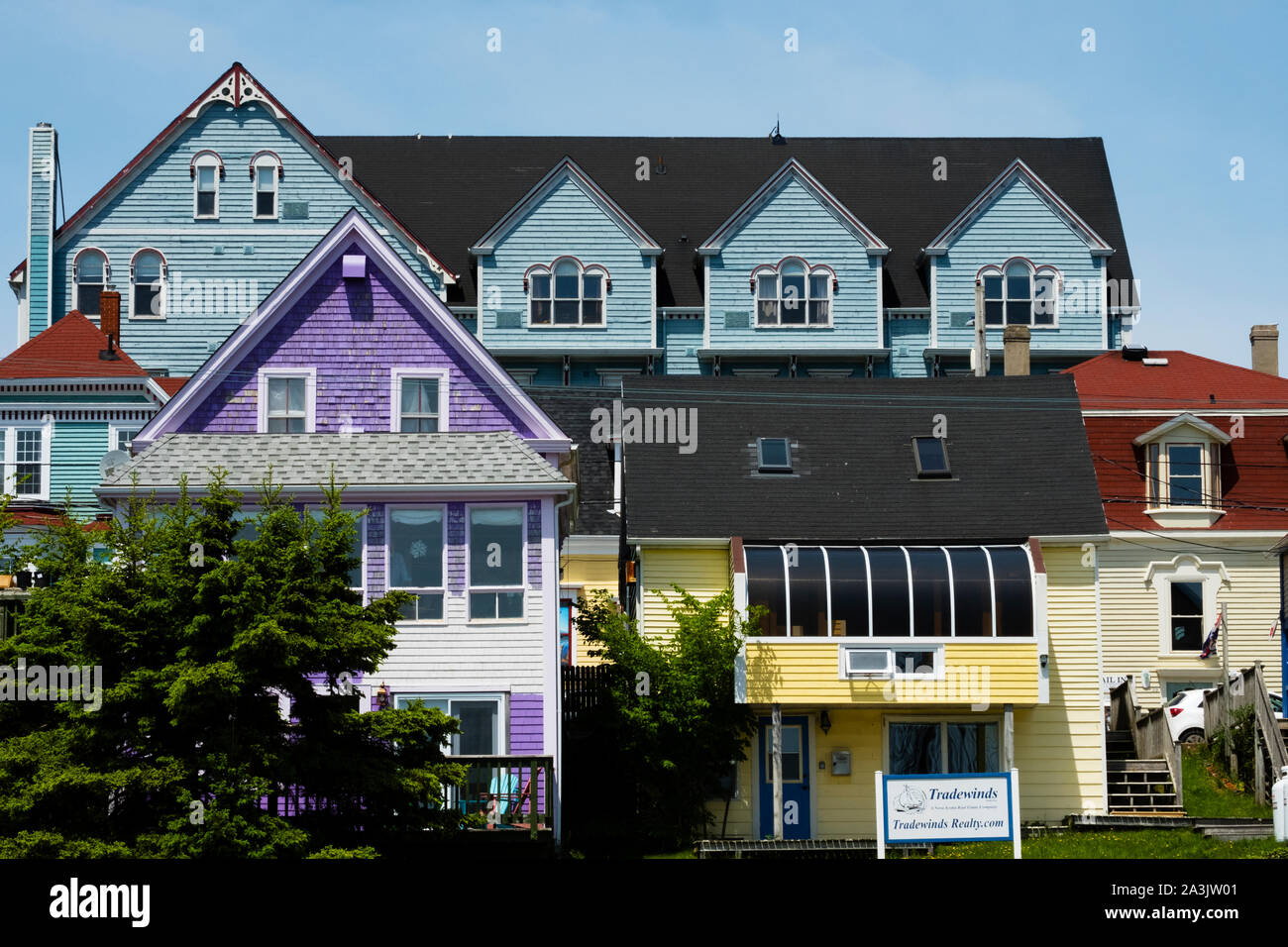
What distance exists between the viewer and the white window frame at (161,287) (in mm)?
51156

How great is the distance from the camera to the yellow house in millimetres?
34062

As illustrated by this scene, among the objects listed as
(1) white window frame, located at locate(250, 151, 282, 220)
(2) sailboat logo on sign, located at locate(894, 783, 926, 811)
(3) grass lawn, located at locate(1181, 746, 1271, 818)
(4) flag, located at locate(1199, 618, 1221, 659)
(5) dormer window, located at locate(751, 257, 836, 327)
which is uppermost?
(1) white window frame, located at locate(250, 151, 282, 220)

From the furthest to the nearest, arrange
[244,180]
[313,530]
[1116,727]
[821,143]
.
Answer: [821,143] → [244,180] → [1116,727] → [313,530]

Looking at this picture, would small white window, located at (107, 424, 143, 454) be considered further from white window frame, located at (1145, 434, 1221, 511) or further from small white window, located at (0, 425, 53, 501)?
white window frame, located at (1145, 434, 1221, 511)

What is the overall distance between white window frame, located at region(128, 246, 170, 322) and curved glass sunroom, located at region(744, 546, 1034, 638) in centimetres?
2317

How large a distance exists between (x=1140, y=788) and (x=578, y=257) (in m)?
23.6

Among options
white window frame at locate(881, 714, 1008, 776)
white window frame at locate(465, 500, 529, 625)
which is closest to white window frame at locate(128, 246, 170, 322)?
white window frame at locate(465, 500, 529, 625)

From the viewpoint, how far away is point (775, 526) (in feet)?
116

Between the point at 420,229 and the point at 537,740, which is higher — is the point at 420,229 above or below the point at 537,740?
above

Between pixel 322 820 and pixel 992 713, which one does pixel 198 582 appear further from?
pixel 992 713

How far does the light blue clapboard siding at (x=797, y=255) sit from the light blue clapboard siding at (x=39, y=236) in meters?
18.1
